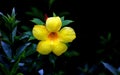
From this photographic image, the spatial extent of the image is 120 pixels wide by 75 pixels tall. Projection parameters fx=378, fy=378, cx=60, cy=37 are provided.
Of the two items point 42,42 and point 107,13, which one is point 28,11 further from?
point 42,42

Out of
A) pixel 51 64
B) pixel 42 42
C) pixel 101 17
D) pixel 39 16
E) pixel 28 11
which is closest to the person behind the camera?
pixel 42 42

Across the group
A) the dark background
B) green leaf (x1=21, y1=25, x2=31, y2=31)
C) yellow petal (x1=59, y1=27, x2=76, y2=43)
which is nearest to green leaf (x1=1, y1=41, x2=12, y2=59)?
yellow petal (x1=59, y1=27, x2=76, y2=43)

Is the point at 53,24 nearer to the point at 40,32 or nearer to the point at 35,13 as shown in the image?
the point at 40,32

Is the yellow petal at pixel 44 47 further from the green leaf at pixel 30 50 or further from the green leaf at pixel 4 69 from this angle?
the green leaf at pixel 4 69

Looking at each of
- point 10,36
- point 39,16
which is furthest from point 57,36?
point 39,16

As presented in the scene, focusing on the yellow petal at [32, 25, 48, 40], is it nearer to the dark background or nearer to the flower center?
the flower center

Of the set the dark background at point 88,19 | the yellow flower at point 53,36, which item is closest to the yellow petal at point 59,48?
the yellow flower at point 53,36
